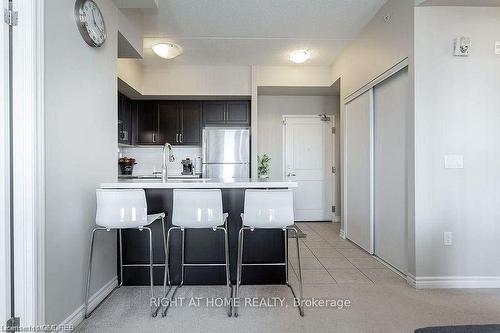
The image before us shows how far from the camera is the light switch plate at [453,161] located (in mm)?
2586

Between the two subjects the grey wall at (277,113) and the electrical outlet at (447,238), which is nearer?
the electrical outlet at (447,238)

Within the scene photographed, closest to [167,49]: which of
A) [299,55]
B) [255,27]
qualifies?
[255,27]

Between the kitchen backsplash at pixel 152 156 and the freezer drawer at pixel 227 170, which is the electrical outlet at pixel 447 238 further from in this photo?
the kitchen backsplash at pixel 152 156

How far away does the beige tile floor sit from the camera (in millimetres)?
1982

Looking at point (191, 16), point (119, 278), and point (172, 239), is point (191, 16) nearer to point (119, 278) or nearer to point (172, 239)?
point (172, 239)

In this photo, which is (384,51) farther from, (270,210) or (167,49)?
(167,49)

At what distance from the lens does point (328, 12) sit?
10.5 ft

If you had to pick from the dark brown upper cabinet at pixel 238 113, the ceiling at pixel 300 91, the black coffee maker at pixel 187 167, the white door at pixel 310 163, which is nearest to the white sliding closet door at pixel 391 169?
the ceiling at pixel 300 91

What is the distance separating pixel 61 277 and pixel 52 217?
408 mm

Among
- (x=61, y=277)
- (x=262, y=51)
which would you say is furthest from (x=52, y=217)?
(x=262, y=51)

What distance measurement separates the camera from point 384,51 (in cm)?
311

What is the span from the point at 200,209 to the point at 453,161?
7.45 ft

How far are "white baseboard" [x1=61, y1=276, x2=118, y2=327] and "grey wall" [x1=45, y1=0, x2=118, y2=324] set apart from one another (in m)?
0.04

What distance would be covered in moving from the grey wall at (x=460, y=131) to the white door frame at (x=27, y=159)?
9.42 ft
